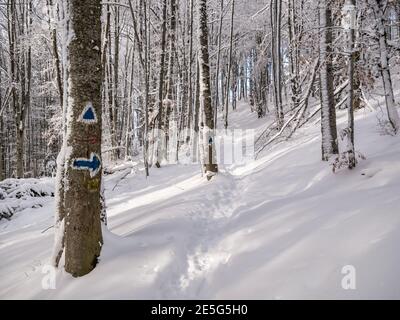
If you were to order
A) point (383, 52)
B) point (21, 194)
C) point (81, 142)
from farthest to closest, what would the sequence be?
point (21, 194)
point (383, 52)
point (81, 142)

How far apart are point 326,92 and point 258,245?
15.4 ft

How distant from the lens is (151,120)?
1491 cm

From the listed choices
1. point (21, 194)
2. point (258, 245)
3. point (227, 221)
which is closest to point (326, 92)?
point (227, 221)

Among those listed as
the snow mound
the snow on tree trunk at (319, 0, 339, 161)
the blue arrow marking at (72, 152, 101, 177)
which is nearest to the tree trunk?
the blue arrow marking at (72, 152, 101, 177)

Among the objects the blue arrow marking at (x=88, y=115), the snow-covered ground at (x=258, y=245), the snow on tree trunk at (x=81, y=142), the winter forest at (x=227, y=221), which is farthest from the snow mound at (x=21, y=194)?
the blue arrow marking at (x=88, y=115)

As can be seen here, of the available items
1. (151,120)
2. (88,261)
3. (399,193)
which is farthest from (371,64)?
(151,120)

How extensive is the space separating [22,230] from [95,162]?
5.02 m

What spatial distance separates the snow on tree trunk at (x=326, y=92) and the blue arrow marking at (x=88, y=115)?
5.28 meters

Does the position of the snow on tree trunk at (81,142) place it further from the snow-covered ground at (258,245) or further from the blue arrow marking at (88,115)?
the snow-covered ground at (258,245)

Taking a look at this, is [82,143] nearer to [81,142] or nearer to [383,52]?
[81,142]

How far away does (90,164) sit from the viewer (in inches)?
160

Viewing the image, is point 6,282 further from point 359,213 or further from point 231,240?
point 359,213

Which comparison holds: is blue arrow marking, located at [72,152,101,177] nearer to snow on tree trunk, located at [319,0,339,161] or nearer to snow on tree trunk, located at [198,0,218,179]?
snow on tree trunk, located at [319,0,339,161]

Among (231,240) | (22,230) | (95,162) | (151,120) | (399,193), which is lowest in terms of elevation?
(22,230)
